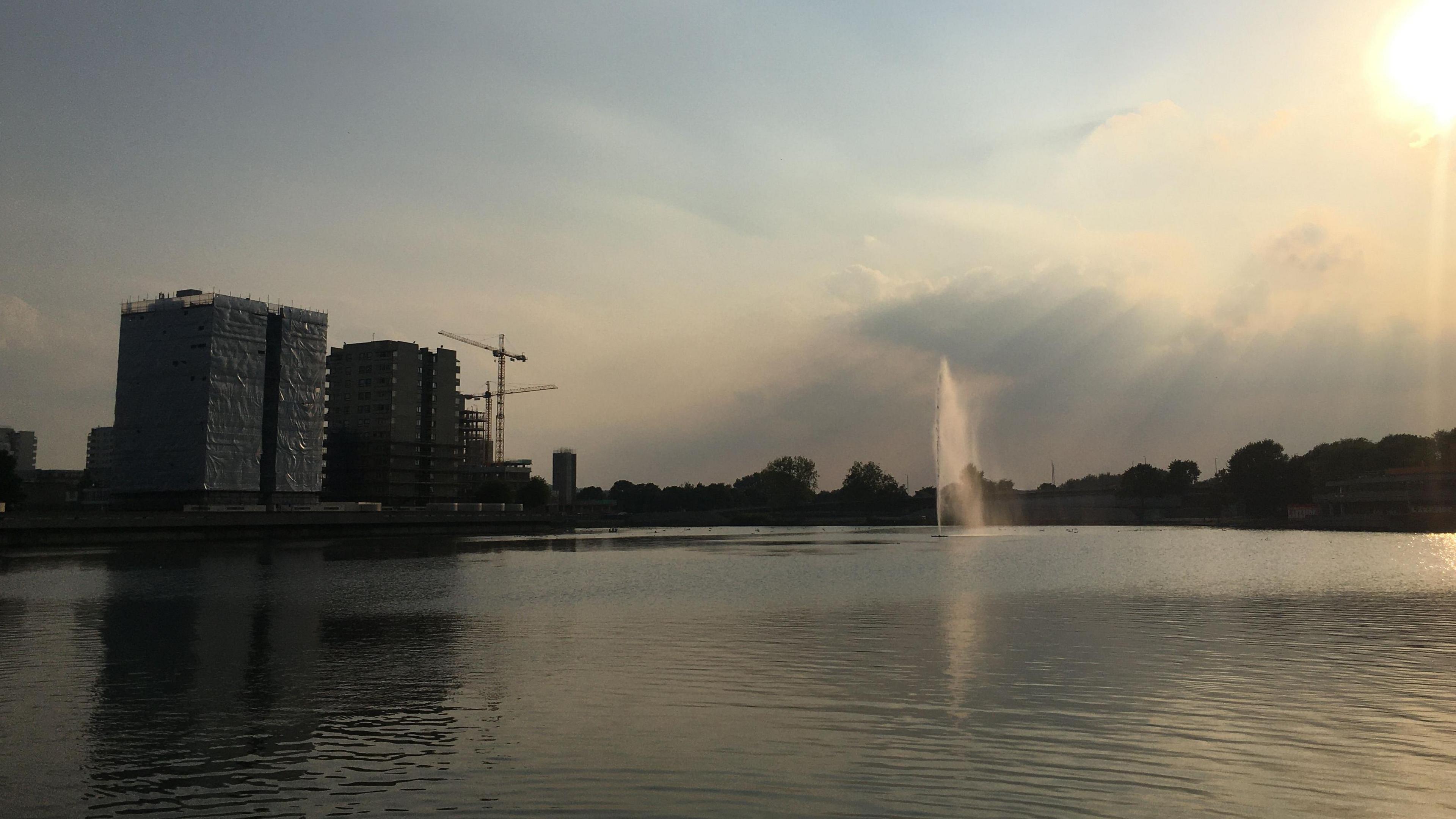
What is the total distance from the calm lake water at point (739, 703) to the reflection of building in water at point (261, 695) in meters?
0.10

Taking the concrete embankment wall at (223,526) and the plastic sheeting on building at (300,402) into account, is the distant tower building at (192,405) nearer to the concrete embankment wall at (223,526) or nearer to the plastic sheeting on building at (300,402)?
the plastic sheeting on building at (300,402)

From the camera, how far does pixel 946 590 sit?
4762 centimetres

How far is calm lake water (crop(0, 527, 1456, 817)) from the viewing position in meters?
14.1

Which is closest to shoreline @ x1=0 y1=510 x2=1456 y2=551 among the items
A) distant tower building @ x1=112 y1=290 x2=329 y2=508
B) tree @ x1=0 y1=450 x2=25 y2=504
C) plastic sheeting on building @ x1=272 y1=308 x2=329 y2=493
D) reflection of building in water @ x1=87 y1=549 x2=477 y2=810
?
tree @ x1=0 y1=450 x2=25 y2=504

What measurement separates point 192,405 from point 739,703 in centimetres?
16486

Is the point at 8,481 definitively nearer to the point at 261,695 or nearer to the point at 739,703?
the point at 261,695

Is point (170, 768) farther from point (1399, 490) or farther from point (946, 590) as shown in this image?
point (1399, 490)

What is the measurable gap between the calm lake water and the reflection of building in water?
10 cm

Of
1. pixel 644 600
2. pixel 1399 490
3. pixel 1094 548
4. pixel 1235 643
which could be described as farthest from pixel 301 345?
pixel 1399 490

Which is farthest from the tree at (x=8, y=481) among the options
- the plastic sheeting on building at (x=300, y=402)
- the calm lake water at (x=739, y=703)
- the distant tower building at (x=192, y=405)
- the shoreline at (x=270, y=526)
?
the calm lake water at (x=739, y=703)

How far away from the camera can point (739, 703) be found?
2052 centimetres

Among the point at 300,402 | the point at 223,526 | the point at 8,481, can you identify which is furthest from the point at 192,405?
the point at 8,481

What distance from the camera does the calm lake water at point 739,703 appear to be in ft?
46.4

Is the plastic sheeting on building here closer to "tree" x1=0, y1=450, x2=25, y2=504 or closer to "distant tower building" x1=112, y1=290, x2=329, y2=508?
"distant tower building" x1=112, y1=290, x2=329, y2=508
